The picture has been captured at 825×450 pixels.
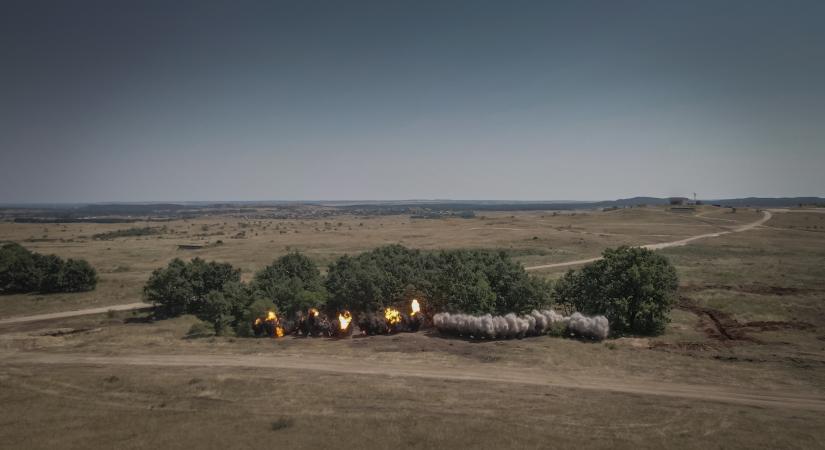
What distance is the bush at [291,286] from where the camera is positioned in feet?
154

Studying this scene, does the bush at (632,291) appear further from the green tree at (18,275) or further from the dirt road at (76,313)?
the green tree at (18,275)

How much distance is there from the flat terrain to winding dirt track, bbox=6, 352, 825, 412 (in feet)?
0.49

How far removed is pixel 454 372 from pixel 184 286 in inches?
1626

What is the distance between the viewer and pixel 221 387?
85.1 feet

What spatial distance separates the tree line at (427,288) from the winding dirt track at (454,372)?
11.2 m

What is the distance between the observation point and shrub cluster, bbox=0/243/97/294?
66.1 metres

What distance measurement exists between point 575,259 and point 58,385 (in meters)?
77.1

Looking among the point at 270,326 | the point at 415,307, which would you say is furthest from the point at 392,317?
the point at 270,326

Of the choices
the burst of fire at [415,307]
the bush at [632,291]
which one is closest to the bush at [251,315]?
the burst of fire at [415,307]

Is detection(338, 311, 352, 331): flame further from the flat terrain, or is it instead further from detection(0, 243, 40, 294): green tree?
detection(0, 243, 40, 294): green tree

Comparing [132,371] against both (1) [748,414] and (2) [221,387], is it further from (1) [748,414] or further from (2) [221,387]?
(1) [748,414]

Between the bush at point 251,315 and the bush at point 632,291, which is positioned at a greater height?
the bush at point 632,291

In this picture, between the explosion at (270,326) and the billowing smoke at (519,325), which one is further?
the explosion at (270,326)

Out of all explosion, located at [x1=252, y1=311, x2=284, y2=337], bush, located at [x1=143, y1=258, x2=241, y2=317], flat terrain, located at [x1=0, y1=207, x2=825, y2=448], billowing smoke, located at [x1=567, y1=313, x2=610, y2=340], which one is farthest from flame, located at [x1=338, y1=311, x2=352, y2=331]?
bush, located at [x1=143, y1=258, x2=241, y2=317]
